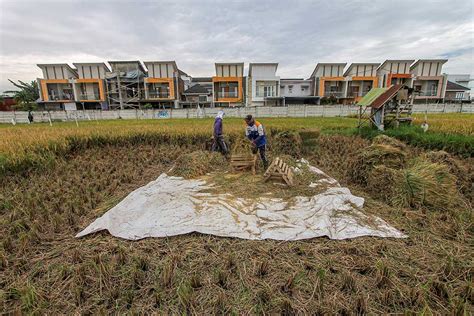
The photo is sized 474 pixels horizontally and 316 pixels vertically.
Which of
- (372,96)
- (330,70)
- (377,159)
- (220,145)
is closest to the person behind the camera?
(377,159)

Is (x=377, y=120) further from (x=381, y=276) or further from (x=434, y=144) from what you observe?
(x=381, y=276)

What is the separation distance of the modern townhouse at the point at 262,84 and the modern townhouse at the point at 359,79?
1061 cm

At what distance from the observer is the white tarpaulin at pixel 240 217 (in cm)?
285

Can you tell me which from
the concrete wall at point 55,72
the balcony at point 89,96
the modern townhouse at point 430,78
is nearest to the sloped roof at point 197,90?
the balcony at point 89,96

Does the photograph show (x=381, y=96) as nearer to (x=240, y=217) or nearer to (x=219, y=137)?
(x=219, y=137)

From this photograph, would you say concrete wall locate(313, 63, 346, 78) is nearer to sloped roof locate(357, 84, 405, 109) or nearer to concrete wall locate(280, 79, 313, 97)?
concrete wall locate(280, 79, 313, 97)

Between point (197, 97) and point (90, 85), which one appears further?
point (197, 97)

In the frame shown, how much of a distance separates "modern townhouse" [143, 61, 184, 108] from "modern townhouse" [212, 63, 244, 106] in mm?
5867

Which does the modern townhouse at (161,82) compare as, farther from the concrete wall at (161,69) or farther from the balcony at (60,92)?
the balcony at (60,92)

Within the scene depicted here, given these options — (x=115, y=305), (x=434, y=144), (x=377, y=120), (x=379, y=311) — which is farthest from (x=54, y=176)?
(x=377, y=120)

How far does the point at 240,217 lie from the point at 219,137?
13.8 ft

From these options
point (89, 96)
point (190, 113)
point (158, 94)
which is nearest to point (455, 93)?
point (190, 113)

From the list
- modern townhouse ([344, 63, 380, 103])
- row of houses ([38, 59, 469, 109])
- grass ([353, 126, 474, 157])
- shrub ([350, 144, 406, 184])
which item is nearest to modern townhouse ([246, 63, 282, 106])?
row of houses ([38, 59, 469, 109])

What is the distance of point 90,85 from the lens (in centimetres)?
3153
